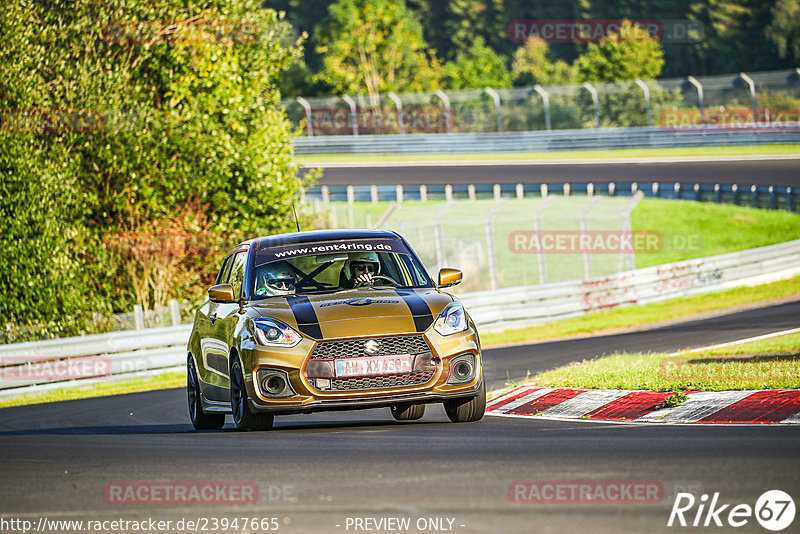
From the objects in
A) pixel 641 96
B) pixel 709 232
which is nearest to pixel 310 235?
pixel 709 232

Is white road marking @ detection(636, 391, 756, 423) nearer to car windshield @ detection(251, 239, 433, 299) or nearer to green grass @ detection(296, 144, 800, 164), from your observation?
car windshield @ detection(251, 239, 433, 299)

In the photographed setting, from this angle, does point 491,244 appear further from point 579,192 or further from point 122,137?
point 579,192

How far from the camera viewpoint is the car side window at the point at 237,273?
1077cm

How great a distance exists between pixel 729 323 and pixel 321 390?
13.8m

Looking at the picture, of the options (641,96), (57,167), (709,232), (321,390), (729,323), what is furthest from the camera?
(641,96)

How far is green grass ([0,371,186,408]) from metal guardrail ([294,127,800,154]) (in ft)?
96.9

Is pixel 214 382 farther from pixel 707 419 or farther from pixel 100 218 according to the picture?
pixel 100 218

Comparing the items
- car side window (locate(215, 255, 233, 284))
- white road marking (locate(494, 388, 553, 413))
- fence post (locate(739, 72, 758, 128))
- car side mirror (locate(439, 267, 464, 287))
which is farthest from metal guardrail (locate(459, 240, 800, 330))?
fence post (locate(739, 72, 758, 128))

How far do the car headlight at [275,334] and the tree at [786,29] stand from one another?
6986 centimetres

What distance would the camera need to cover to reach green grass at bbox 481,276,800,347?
23469mm

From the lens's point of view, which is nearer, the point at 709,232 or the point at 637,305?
the point at 637,305

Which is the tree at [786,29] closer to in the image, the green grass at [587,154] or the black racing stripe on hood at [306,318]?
the green grass at [587,154]

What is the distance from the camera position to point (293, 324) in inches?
368

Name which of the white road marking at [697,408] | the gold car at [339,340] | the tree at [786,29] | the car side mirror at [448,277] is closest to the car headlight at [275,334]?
the gold car at [339,340]
